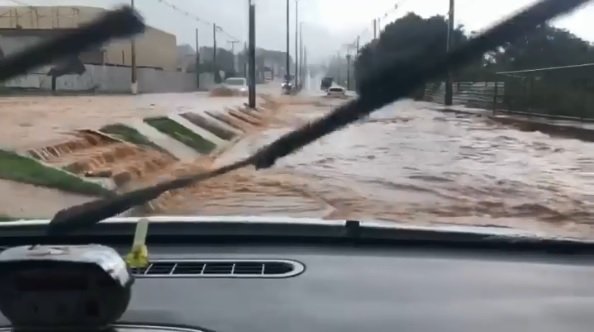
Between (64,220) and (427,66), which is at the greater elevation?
(427,66)

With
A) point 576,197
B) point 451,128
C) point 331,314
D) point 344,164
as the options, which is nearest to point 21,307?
point 331,314

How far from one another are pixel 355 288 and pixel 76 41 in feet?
3.54

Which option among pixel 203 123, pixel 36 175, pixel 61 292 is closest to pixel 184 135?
pixel 203 123

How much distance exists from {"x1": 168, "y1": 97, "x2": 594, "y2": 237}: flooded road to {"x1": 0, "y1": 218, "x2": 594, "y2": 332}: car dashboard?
0.55 m

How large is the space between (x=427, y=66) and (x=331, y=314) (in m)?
0.71

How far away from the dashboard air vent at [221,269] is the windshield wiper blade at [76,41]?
704 millimetres

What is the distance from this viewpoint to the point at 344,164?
47.5 ft

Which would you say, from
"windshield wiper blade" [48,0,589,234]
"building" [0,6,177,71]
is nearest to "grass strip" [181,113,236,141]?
"building" [0,6,177,71]

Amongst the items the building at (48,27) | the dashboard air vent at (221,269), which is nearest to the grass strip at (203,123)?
the building at (48,27)

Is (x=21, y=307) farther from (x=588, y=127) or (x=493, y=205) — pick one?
(x=588, y=127)

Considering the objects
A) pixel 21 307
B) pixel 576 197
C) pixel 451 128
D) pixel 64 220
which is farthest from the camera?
pixel 451 128

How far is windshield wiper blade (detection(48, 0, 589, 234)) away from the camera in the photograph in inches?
102

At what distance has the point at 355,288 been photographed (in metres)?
3.09

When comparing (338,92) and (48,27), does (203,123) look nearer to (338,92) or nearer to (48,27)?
(338,92)
